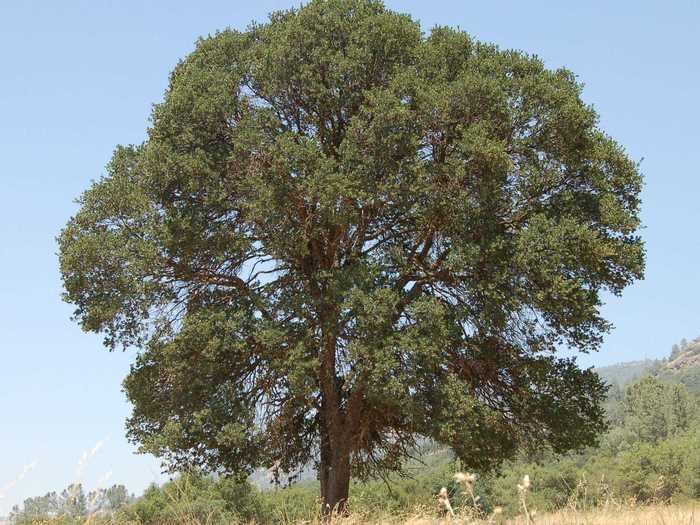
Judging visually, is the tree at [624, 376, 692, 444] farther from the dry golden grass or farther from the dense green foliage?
the dry golden grass

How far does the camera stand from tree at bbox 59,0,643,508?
17.3 metres

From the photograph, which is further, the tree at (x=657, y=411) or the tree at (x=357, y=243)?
the tree at (x=657, y=411)

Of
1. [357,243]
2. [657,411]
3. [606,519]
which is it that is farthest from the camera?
[657,411]

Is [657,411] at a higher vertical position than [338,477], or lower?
lower

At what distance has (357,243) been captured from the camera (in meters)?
19.7

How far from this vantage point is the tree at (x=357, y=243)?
17312mm

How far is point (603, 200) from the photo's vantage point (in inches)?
704

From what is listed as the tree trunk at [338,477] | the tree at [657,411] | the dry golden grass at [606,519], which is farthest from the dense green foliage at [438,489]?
the tree at [657,411]

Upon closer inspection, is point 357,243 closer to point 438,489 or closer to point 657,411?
point 438,489

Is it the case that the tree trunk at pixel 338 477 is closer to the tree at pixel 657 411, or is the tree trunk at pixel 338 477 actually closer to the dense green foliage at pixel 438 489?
the dense green foliage at pixel 438 489

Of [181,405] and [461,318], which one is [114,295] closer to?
[181,405]

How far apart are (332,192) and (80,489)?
12.1 metres

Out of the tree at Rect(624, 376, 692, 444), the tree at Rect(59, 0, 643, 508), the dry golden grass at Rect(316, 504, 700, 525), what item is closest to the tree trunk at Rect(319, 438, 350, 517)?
the tree at Rect(59, 0, 643, 508)

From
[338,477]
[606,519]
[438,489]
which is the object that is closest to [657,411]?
[438,489]
